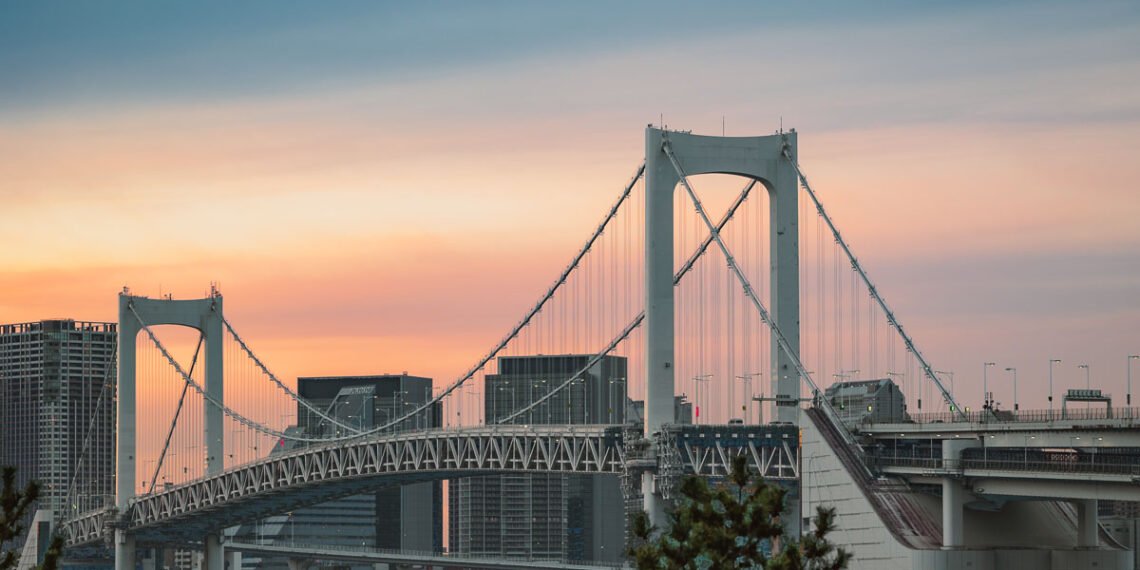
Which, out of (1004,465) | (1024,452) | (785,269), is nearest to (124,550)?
(785,269)

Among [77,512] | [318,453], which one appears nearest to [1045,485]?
[318,453]

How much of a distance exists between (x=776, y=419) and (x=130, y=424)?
68.8 m

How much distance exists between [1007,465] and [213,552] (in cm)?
8759

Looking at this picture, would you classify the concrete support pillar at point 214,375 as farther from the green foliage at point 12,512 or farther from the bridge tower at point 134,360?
the green foliage at point 12,512

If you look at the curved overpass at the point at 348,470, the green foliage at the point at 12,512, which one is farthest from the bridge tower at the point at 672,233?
the green foliage at the point at 12,512

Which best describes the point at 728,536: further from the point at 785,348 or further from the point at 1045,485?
the point at 785,348

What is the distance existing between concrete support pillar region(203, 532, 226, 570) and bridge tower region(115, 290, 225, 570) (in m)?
6.95

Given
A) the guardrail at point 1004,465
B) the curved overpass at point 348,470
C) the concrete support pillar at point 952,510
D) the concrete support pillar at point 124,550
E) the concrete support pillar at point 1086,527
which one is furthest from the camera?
the concrete support pillar at point 124,550

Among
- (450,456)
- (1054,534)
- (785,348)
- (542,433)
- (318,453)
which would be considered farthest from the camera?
(318,453)

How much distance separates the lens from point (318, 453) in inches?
4961

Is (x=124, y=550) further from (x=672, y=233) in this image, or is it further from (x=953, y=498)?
(x=953, y=498)

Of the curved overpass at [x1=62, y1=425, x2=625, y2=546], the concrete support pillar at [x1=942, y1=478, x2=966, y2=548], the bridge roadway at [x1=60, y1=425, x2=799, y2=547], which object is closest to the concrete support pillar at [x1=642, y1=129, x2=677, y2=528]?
the bridge roadway at [x1=60, y1=425, x2=799, y2=547]

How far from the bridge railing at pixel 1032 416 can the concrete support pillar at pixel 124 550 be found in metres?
71.9

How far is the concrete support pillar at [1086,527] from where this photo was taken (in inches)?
2965
